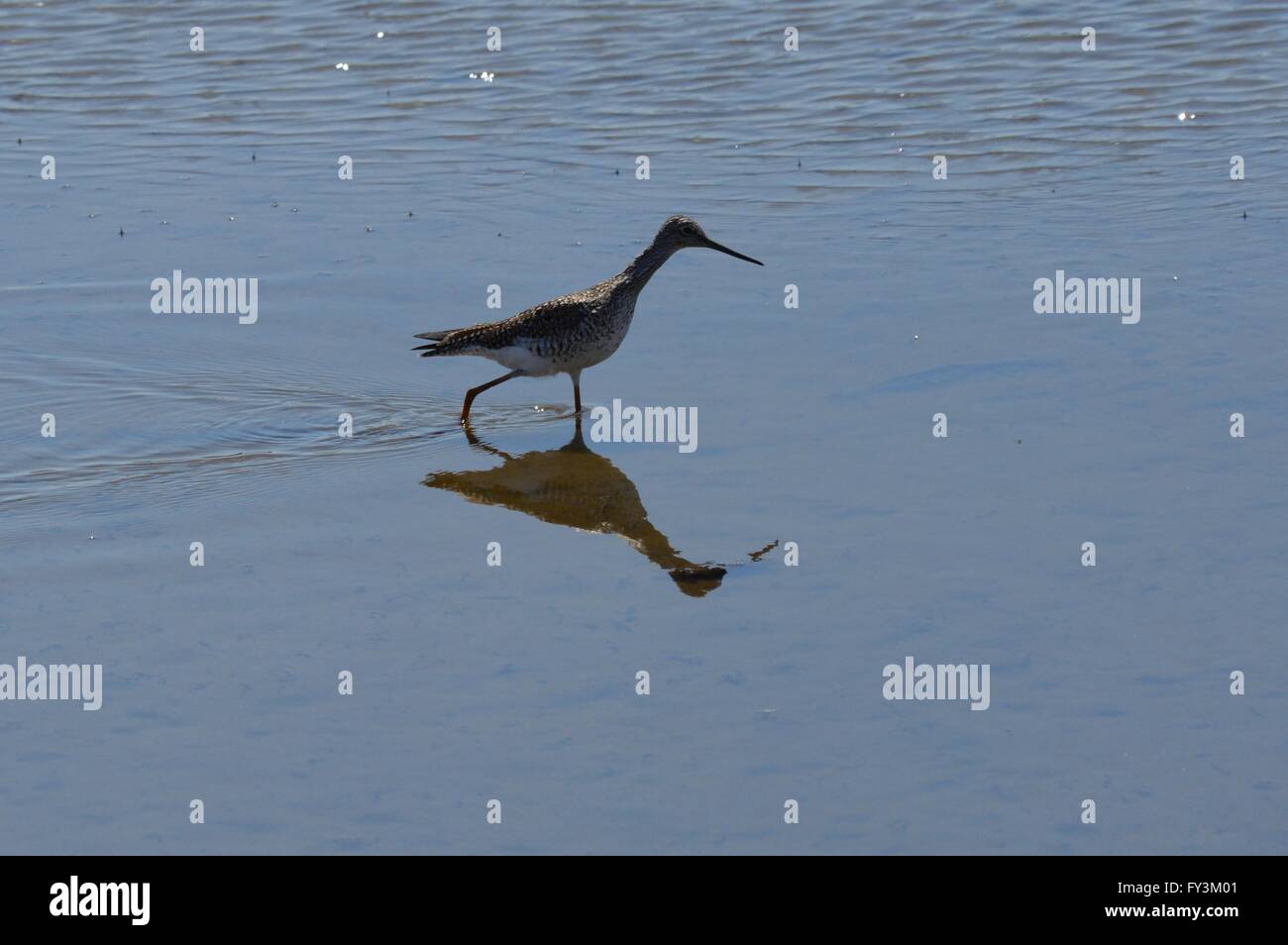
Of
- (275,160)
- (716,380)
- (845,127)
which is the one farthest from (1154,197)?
(275,160)

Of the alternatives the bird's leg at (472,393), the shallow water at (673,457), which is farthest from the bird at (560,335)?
the shallow water at (673,457)

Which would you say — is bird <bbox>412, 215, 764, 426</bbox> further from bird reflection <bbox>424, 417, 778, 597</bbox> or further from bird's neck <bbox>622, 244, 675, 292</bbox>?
bird reflection <bbox>424, 417, 778, 597</bbox>

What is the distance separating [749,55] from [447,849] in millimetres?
12433

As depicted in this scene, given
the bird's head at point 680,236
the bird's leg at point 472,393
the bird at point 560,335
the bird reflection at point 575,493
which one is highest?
the bird's head at point 680,236

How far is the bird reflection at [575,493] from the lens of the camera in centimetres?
835

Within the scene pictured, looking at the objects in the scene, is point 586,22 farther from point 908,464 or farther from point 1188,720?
point 1188,720

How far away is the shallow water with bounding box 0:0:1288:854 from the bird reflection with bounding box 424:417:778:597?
0.03 meters

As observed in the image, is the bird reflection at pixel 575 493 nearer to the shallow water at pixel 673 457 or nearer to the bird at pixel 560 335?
the shallow water at pixel 673 457

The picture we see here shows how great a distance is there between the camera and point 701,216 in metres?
13.1

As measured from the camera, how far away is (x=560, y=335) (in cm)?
1024

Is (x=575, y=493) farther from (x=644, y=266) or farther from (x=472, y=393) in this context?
(x=644, y=266)

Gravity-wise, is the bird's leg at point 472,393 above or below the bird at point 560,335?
below

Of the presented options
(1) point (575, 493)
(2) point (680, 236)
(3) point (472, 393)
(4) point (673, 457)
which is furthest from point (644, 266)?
(1) point (575, 493)

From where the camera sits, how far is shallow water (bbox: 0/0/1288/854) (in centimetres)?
638
